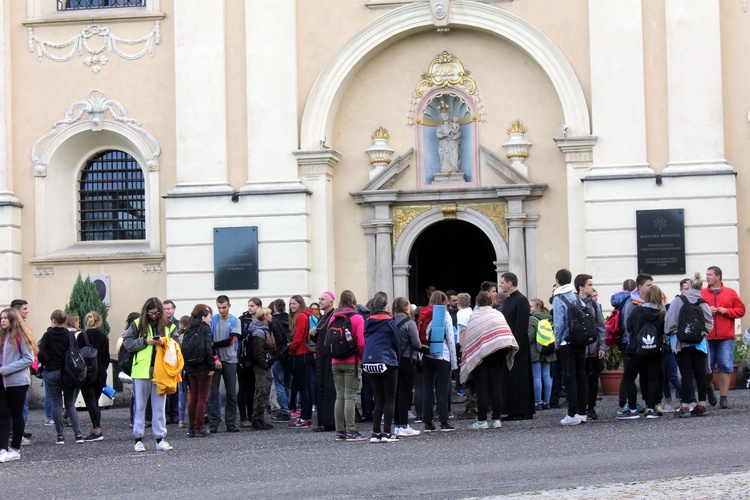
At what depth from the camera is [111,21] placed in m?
25.1

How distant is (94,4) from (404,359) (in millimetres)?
12499

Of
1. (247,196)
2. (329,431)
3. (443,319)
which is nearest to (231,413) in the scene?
(329,431)

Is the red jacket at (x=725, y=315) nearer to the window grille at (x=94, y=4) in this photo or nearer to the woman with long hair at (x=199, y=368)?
the woman with long hair at (x=199, y=368)

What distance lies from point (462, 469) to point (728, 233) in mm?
11255

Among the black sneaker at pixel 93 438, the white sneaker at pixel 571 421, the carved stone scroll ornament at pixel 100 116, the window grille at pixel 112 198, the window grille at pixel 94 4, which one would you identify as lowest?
the black sneaker at pixel 93 438

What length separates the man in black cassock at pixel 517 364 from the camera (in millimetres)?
17438

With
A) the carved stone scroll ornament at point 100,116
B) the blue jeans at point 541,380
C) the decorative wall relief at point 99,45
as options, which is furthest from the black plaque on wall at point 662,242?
the decorative wall relief at point 99,45

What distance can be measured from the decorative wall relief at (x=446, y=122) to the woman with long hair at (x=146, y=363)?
929 centimetres

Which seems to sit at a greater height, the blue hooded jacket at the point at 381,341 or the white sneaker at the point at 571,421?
the blue hooded jacket at the point at 381,341

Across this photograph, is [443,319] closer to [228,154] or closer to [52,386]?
[52,386]

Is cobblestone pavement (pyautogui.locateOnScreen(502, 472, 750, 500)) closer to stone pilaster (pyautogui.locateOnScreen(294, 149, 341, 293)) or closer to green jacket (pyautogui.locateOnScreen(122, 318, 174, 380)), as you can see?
green jacket (pyautogui.locateOnScreen(122, 318, 174, 380))

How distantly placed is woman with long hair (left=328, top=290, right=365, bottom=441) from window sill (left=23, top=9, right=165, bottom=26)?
10.4m

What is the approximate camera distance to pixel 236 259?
78.8ft

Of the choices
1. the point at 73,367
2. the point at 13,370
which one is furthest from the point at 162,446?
the point at 73,367
